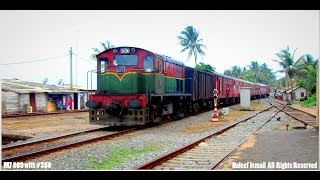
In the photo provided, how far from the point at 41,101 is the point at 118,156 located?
16636 mm

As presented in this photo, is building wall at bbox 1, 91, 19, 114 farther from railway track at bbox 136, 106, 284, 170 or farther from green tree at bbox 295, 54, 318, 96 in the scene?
green tree at bbox 295, 54, 318, 96

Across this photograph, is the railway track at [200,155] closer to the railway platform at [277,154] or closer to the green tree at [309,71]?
the railway platform at [277,154]

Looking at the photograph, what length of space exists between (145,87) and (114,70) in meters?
1.05

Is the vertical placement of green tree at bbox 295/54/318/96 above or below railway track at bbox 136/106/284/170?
above

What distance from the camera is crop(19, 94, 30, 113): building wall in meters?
21.0

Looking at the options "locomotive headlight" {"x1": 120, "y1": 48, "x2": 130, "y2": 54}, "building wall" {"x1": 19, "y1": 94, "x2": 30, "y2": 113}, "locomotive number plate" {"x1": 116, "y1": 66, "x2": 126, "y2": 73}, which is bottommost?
"building wall" {"x1": 19, "y1": 94, "x2": 30, "y2": 113}

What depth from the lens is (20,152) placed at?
754cm

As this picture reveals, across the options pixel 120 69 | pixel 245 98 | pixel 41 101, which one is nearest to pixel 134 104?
pixel 120 69

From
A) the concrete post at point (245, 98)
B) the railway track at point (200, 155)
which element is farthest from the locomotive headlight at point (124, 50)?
the concrete post at point (245, 98)

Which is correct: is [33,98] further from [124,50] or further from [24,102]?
[124,50]

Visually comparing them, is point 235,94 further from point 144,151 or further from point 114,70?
point 144,151

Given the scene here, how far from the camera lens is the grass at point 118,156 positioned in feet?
20.5

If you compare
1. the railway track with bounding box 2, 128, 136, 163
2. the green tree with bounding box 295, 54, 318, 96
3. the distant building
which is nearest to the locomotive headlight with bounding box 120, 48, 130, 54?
the railway track with bounding box 2, 128, 136, 163

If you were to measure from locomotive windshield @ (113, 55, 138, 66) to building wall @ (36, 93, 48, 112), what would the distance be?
12.0 meters
